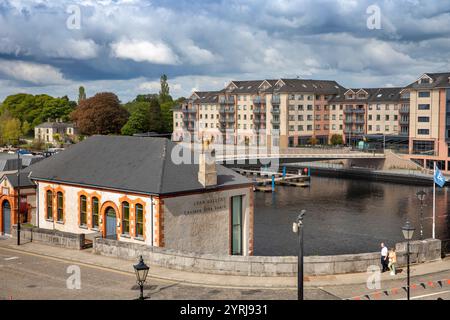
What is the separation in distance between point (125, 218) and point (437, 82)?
100 m

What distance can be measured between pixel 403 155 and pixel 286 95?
3831cm

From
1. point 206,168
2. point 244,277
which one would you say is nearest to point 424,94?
point 206,168

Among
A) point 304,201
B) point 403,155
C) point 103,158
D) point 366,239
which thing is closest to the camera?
point 103,158

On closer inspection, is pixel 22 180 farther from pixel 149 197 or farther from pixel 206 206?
pixel 206 206

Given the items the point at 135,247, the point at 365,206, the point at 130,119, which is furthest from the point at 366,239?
the point at 130,119

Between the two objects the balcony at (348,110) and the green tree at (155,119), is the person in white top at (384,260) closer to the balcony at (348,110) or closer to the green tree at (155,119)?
the balcony at (348,110)

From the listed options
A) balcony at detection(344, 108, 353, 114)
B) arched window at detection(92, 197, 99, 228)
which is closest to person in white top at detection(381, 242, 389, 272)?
arched window at detection(92, 197, 99, 228)

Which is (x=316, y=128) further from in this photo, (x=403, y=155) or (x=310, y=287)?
(x=310, y=287)

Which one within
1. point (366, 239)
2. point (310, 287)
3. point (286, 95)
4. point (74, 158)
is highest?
point (286, 95)

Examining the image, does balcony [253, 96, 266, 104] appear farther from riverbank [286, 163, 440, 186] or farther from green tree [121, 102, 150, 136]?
green tree [121, 102, 150, 136]

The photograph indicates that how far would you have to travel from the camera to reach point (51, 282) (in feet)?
102

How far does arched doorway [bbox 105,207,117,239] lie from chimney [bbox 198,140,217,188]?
6563 millimetres

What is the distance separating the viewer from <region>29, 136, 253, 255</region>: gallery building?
38.6m

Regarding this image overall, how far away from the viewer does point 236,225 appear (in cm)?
4241
